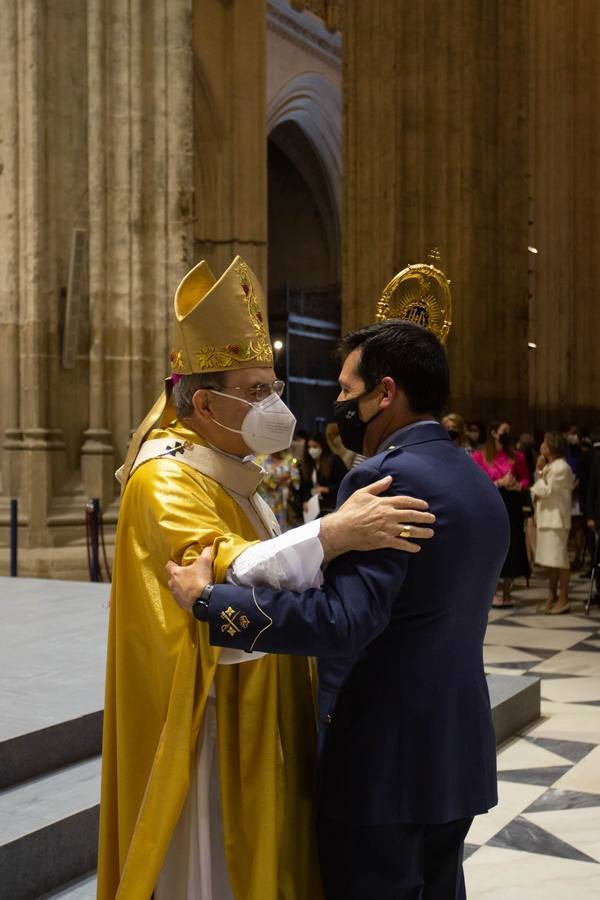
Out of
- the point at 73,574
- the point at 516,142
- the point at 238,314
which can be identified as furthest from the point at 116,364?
the point at 516,142

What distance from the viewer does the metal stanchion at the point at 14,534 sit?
874cm

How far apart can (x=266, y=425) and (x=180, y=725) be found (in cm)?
64

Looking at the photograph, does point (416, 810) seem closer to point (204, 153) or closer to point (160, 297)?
point (160, 297)

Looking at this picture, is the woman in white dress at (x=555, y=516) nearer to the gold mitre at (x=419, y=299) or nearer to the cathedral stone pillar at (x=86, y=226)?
the cathedral stone pillar at (x=86, y=226)

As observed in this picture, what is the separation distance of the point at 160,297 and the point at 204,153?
4.98 metres

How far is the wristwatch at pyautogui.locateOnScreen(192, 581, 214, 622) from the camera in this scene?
2.08 meters

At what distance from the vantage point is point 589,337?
66.0 feet

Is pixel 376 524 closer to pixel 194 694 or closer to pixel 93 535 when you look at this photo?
pixel 194 694

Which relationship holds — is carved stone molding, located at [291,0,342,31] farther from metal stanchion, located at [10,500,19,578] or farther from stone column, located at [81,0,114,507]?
metal stanchion, located at [10,500,19,578]

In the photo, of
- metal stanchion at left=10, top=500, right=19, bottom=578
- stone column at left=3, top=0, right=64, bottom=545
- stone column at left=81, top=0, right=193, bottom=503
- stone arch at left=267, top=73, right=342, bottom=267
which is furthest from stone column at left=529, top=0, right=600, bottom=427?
metal stanchion at left=10, top=500, right=19, bottom=578

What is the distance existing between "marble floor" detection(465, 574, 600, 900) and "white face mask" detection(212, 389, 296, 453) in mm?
2044

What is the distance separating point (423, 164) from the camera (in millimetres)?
15703

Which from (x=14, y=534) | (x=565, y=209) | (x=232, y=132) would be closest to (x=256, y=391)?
(x=14, y=534)

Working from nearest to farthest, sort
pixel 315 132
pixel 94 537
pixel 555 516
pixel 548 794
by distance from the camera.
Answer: pixel 548 794
pixel 94 537
pixel 555 516
pixel 315 132
